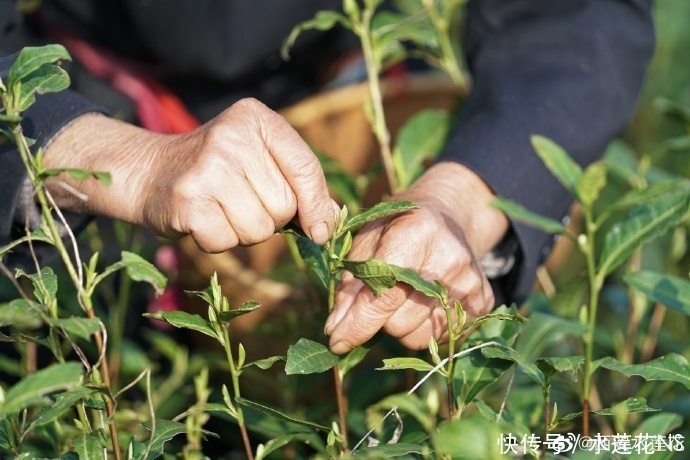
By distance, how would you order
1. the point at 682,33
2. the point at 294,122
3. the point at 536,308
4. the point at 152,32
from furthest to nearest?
the point at 682,33, the point at 294,122, the point at 152,32, the point at 536,308

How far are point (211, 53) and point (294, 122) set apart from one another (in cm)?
26

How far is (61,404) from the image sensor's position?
2.01ft

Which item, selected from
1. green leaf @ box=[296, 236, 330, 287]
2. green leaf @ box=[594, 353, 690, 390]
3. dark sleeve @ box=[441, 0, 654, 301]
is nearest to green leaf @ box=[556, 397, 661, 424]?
green leaf @ box=[594, 353, 690, 390]

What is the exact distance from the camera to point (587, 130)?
1199 mm

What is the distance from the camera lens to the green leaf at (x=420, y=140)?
120cm

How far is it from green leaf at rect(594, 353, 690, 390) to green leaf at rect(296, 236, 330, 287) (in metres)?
0.25

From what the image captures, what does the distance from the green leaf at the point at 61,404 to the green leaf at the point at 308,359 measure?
156 millimetres

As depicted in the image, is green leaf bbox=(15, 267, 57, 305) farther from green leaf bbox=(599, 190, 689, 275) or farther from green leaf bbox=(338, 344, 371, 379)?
green leaf bbox=(599, 190, 689, 275)

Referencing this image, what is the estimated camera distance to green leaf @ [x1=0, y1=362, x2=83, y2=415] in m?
0.57

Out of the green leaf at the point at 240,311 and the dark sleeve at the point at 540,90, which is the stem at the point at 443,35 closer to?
the dark sleeve at the point at 540,90

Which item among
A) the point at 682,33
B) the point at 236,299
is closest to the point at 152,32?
the point at 236,299

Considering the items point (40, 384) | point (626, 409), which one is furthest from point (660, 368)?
point (40, 384)

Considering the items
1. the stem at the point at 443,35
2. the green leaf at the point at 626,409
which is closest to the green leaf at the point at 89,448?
the green leaf at the point at 626,409

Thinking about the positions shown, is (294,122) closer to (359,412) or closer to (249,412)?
(359,412)
